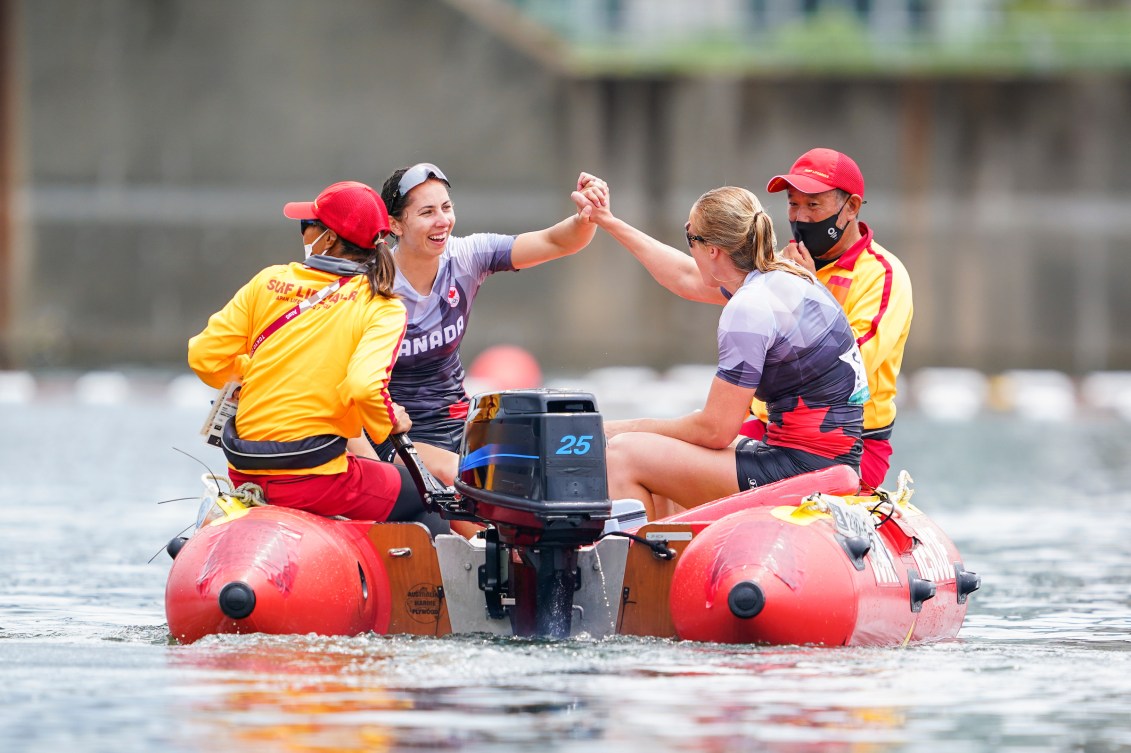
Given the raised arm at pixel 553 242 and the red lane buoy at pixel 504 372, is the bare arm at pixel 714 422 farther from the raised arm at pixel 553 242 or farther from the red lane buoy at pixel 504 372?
the red lane buoy at pixel 504 372

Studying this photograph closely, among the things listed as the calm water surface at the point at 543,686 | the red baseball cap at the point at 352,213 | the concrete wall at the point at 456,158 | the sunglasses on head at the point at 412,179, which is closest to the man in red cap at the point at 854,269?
the calm water surface at the point at 543,686

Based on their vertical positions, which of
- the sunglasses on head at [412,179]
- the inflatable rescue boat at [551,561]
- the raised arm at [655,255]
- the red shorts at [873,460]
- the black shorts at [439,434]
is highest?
the sunglasses on head at [412,179]

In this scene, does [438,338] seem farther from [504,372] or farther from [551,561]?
[504,372]

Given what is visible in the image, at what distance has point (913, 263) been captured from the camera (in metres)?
27.4

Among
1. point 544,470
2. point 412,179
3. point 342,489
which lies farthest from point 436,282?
point 544,470

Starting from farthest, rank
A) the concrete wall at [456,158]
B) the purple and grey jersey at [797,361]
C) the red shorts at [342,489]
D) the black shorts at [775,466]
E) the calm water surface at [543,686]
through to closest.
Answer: the concrete wall at [456,158], the black shorts at [775,466], the red shorts at [342,489], the purple and grey jersey at [797,361], the calm water surface at [543,686]

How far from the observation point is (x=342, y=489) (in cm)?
750

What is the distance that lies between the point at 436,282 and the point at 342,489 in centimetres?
133

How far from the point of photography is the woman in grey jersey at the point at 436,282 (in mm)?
8227

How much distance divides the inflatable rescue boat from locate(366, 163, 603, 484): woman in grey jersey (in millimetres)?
863

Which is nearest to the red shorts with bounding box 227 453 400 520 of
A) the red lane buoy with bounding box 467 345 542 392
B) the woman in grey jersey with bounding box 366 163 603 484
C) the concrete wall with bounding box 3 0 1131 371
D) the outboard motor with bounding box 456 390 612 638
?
the outboard motor with bounding box 456 390 612 638

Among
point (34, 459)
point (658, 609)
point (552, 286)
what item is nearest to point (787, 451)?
point (658, 609)

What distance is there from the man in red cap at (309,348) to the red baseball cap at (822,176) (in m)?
1.73

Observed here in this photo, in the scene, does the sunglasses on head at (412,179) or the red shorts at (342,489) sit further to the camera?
the sunglasses on head at (412,179)
